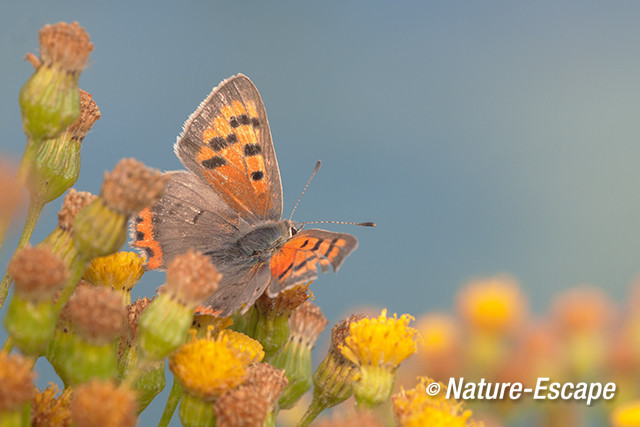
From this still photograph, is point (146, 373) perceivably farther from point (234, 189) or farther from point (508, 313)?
point (508, 313)

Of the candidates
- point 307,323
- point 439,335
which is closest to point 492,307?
point 439,335

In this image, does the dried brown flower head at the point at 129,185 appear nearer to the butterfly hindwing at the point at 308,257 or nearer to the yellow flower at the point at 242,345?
the yellow flower at the point at 242,345

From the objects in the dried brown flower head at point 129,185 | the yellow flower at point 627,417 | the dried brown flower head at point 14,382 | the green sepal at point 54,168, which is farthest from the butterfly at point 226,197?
the yellow flower at point 627,417

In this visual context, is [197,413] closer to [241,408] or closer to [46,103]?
[241,408]

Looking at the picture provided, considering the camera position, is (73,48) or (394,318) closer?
(73,48)

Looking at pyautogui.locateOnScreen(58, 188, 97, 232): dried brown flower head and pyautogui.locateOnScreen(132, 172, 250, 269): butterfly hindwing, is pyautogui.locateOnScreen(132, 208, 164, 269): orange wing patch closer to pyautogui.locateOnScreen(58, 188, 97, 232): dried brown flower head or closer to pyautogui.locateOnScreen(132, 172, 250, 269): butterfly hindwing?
pyautogui.locateOnScreen(132, 172, 250, 269): butterfly hindwing

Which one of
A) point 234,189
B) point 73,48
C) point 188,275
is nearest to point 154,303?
point 188,275
